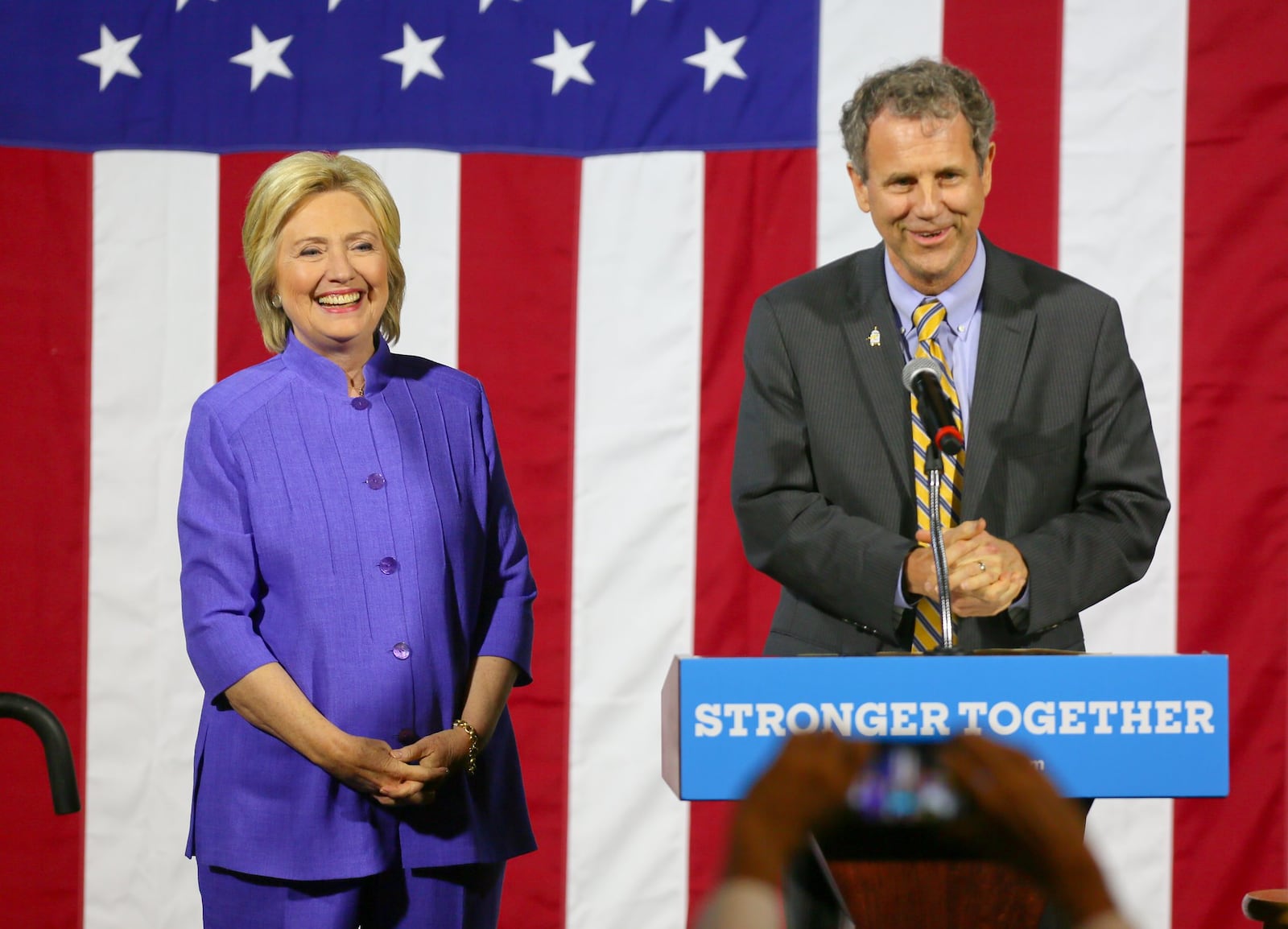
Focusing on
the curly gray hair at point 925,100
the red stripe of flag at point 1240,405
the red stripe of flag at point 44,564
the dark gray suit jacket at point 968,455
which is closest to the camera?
the dark gray suit jacket at point 968,455

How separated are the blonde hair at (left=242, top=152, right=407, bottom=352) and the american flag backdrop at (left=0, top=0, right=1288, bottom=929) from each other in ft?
3.94

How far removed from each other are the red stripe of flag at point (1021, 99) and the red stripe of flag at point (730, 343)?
1.10 feet

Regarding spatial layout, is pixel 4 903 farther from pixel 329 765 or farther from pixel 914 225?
pixel 914 225

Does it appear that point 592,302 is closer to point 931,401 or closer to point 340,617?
point 340,617

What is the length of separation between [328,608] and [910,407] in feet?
2.62

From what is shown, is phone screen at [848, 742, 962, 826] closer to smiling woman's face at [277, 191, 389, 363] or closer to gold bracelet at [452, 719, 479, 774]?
gold bracelet at [452, 719, 479, 774]

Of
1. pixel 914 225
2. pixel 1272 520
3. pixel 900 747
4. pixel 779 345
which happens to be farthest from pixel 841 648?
pixel 1272 520

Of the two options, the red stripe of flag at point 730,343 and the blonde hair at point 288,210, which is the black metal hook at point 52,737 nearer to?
the blonde hair at point 288,210

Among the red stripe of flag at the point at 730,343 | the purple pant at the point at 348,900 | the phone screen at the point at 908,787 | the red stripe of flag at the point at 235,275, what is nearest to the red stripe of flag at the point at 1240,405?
the red stripe of flag at the point at 730,343

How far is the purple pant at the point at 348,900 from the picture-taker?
1.96 meters

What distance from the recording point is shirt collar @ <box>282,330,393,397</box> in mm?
2109

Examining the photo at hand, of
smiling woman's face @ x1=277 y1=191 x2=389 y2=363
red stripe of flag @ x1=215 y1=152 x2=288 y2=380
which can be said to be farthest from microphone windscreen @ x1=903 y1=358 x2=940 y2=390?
red stripe of flag @ x1=215 y1=152 x2=288 y2=380

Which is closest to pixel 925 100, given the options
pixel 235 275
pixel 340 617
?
pixel 340 617

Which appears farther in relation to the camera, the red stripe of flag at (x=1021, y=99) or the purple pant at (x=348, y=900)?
the red stripe of flag at (x=1021, y=99)
